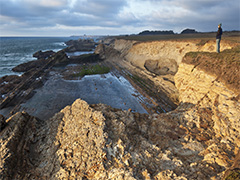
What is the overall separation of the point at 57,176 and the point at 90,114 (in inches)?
169

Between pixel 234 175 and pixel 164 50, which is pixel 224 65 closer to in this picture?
pixel 234 175

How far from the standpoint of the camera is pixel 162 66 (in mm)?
32312

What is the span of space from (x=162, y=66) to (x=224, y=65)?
64.3ft

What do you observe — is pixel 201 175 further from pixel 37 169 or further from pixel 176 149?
pixel 37 169

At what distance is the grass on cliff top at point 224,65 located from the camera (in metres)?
11.5

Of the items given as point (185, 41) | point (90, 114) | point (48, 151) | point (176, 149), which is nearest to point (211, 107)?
point (176, 149)

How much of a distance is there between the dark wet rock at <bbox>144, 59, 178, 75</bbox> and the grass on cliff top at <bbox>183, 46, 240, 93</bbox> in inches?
540

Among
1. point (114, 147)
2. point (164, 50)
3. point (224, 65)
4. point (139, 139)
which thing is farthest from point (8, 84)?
point (164, 50)

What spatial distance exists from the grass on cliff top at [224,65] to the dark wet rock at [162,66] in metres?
13.7

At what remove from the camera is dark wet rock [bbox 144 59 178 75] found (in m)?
30.3

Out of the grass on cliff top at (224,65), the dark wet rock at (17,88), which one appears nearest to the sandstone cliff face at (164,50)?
the grass on cliff top at (224,65)

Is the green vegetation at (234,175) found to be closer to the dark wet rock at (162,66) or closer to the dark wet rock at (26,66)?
the dark wet rock at (162,66)

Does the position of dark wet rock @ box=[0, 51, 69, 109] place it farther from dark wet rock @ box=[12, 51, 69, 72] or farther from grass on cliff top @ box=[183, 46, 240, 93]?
grass on cliff top @ box=[183, 46, 240, 93]

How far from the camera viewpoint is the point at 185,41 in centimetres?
3020
